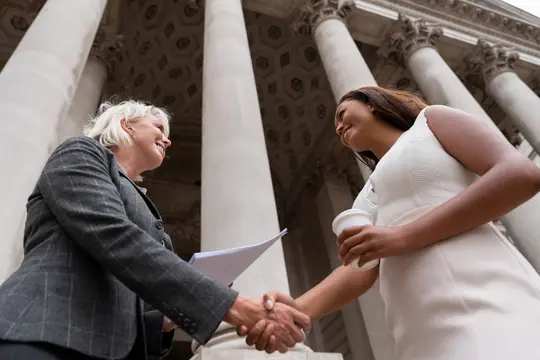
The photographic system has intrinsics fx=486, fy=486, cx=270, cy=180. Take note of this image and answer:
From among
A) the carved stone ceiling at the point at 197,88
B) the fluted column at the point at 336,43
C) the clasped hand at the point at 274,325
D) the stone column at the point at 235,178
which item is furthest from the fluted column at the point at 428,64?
the clasped hand at the point at 274,325

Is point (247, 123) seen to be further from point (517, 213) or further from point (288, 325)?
point (517, 213)

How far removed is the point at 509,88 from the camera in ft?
35.4

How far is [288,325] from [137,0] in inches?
436

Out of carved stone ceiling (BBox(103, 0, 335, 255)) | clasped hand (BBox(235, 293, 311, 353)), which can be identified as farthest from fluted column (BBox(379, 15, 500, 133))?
clasped hand (BBox(235, 293, 311, 353))

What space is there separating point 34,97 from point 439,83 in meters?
7.30

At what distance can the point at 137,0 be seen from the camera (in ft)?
37.1

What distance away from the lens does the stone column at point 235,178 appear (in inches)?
152

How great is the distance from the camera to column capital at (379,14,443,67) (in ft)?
34.2

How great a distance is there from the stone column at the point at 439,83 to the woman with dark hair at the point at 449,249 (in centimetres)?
520

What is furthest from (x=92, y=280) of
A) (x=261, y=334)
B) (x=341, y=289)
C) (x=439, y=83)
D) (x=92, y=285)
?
(x=439, y=83)

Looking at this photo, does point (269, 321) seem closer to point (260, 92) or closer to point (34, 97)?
point (34, 97)

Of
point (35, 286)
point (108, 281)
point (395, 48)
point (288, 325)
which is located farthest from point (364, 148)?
point (395, 48)

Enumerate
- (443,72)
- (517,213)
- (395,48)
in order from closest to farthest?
(517,213)
(443,72)
(395,48)

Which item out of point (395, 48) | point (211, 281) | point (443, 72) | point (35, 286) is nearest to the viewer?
point (35, 286)
